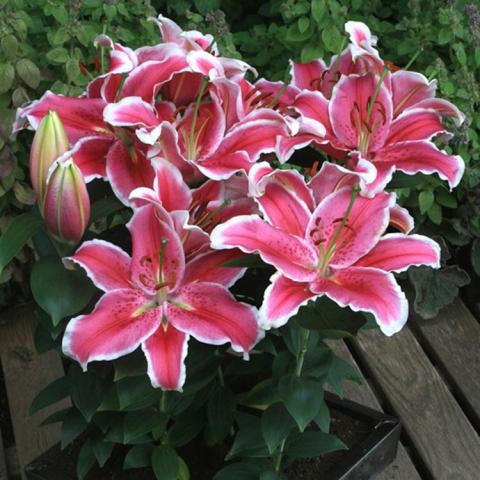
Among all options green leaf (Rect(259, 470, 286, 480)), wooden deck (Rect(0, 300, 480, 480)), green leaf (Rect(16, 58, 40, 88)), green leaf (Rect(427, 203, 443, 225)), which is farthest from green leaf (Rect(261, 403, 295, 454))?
green leaf (Rect(427, 203, 443, 225))

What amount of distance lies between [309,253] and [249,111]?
17 cm

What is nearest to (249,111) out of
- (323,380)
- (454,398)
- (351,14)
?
(323,380)

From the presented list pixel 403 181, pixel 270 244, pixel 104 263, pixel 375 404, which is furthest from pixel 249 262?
pixel 375 404

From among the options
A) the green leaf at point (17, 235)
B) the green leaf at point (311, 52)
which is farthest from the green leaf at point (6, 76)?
the green leaf at point (17, 235)

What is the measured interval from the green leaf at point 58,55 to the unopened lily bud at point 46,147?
0.83m

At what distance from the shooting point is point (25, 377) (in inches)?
65.2

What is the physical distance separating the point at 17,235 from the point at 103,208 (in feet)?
0.27

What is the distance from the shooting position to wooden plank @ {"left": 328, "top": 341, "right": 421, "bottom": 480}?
1417 millimetres

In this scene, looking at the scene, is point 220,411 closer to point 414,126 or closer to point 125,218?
point 125,218

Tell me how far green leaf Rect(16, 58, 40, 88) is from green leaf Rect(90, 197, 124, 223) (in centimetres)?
79

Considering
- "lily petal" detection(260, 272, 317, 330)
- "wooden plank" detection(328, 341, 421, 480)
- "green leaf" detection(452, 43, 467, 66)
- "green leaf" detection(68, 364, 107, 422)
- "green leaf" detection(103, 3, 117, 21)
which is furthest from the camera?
"green leaf" detection(452, 43, 467, 66)

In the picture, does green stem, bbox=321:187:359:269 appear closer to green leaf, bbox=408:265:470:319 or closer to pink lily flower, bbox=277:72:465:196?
pink lily flower, bbox=277:72:465:196

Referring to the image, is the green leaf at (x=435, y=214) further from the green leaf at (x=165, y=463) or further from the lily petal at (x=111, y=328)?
the lily petal at (x=111, y=328)

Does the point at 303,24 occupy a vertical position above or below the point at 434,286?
above
